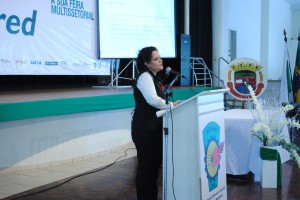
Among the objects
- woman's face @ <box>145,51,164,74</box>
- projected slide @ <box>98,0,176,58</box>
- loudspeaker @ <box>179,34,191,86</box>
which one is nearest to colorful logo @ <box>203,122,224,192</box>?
woman's face @ <box>145,51,164,74</box>

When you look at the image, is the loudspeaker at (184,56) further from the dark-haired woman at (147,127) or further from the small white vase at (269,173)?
the dark-haired woman at (147,127)

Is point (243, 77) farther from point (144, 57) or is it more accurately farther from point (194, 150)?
point (194, 150)

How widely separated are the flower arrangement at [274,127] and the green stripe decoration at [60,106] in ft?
2.35

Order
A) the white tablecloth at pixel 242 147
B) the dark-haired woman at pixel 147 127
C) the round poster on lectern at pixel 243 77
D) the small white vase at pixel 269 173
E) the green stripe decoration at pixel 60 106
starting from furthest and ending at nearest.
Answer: the round poster on lectern at pixel 243 77
the white tablecloth at pixel 242 147
the small white vase at pixel 269 173
the green stripe decoration at pixel 60 106
the dark-haired woman at pixel 147 127

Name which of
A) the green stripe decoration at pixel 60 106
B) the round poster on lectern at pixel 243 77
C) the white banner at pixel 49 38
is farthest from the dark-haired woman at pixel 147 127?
the white banner at pixel 49 38

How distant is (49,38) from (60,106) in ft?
5.80

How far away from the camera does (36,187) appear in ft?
12.0

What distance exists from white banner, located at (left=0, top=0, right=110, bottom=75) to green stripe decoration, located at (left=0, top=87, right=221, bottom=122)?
1.27m

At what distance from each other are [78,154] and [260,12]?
8.34 m

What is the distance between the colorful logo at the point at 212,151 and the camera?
Answer: 2.47 m

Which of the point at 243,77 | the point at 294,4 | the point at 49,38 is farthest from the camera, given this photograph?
the point at 294,4

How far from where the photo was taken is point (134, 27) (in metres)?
6.29

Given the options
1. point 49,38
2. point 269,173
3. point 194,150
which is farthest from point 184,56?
point 194,150

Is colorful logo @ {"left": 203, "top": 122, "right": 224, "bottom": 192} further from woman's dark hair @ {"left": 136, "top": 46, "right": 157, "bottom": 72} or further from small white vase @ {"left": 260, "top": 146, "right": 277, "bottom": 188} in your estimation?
small white vase @ {"left": 260, "top": 146, "right": 277, "bottom": 188}
